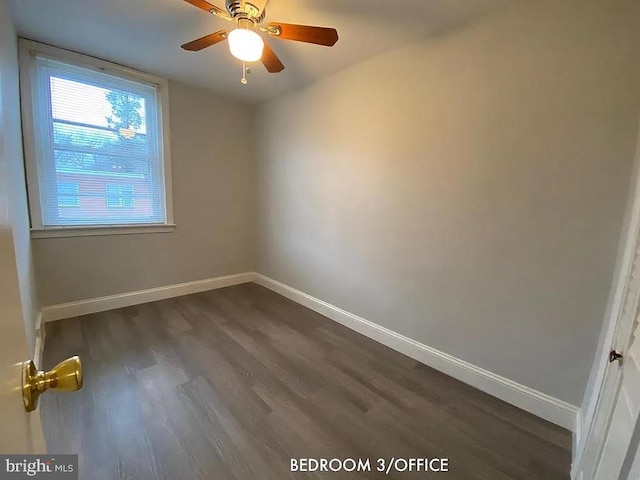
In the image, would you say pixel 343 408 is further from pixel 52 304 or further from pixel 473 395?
pixel 52 304

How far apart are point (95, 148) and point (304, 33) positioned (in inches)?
94.6

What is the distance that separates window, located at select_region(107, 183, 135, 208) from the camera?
289cm

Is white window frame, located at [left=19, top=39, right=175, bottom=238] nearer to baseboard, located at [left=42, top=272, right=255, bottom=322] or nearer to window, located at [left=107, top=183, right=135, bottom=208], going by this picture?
window, located at [left=107, top=183, right=135, bottom=208]

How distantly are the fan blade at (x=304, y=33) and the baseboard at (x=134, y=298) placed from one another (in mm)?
2928

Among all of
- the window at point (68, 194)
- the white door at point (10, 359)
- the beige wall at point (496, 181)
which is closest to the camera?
the white door at point (10, 359)

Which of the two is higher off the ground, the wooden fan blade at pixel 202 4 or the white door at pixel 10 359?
the wooden fan blade at pixel 202 4

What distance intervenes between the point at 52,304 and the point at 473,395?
12.1ft

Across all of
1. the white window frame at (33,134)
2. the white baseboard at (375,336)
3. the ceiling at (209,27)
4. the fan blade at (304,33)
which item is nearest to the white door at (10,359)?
the fan blade at (304,33)

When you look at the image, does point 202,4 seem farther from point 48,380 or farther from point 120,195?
point 120,195

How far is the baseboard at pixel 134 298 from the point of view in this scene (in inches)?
107

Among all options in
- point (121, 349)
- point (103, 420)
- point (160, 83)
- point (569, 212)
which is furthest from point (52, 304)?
point (569, 212)

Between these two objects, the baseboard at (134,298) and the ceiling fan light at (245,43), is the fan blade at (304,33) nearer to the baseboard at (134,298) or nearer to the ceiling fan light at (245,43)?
the ceiling fan light at (245,43)

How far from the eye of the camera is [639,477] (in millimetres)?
605

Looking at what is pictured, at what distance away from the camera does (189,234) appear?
3.47 metres
